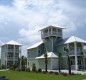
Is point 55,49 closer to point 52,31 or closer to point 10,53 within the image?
point 52,31

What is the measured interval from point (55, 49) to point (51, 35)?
3854mm

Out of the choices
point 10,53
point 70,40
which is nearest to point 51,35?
point 70,40

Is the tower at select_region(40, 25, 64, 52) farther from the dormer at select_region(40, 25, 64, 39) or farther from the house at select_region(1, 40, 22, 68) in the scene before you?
the house at select_region(1, 40, 22, 68)

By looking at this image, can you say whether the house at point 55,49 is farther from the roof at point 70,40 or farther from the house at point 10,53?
the house at point 10,53

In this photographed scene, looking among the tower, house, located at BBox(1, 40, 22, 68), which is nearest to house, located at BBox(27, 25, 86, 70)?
the tower

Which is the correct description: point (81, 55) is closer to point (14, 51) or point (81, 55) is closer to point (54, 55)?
point (54, 55)

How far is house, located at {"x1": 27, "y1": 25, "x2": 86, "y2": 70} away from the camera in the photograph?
176 ft

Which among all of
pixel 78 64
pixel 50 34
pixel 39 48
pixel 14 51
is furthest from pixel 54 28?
pixel 14 51

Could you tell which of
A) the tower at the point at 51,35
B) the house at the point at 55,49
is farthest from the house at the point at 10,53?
the tower at the point at 51,35

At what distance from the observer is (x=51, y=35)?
5878cm

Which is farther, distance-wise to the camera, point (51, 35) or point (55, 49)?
point (55, 49)

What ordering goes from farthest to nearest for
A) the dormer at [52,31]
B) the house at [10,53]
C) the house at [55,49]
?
the house at [10,53], the dormer at [52,31], the house at [55,49]

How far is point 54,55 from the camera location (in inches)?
2215

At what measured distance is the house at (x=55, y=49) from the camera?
53.5m
